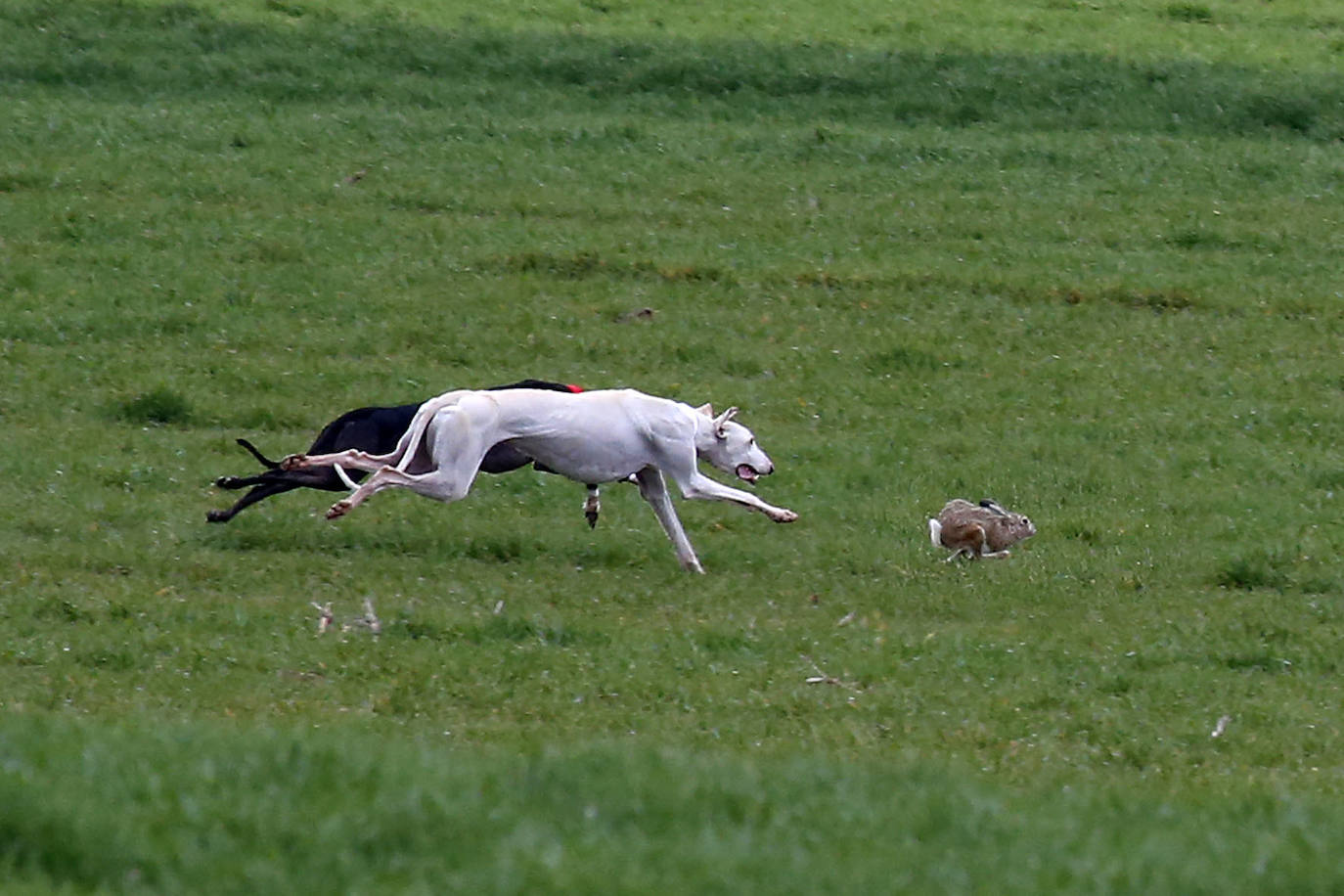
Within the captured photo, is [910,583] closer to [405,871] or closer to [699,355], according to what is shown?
[699,355]

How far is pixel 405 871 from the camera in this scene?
5.81m

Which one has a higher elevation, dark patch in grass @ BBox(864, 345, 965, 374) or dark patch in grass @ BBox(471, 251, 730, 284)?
dark patch in grass @ BBox(471, 251, 730, 284)

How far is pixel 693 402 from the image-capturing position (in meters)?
16.9

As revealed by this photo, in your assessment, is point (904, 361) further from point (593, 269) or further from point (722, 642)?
point (722, 642)

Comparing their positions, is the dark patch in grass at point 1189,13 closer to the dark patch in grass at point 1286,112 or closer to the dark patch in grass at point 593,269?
the dark patch in grass at point 1286,112

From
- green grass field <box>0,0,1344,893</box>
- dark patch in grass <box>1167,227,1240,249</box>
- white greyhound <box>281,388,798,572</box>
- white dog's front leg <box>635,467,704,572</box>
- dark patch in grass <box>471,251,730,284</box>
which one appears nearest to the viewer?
green grass field <box>0,0,1344,893</box>

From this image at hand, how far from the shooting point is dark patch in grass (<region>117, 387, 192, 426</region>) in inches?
642

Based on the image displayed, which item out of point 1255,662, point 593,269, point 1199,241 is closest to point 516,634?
point 1255,662

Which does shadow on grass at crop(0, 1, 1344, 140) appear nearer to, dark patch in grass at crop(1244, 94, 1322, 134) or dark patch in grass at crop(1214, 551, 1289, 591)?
dark patch in grass at crop(1244, 94, 1322, 134)

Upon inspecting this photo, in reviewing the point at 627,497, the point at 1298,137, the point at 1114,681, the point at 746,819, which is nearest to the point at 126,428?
the point at 627,497

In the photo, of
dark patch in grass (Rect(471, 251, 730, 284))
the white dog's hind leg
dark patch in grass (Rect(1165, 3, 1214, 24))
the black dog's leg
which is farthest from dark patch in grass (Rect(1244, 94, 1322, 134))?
the black dog's leg

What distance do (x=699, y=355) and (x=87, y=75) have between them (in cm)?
1229

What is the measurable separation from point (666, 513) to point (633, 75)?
1538cm

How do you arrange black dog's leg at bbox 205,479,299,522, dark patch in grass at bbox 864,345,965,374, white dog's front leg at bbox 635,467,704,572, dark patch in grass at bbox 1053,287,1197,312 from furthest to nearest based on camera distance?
dark patch in grass at bbox 1053,287,1197,312, dark patch in grass at bbox 864,345,965,374, black dog's leg at bbox 205,479,299,522, white dog's front leg at bbox 635,467,704,572
